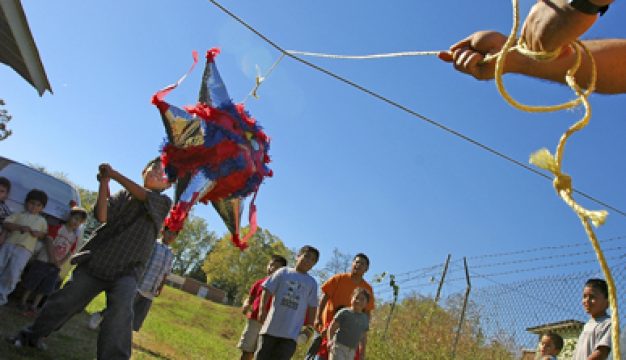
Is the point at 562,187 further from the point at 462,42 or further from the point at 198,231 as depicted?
the point at 198,231

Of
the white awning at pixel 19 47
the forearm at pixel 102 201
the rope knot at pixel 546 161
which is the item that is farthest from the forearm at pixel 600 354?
the white awning at pixel 19 47

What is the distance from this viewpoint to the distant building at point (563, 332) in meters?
5.27

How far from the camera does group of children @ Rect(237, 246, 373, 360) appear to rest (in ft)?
14.0

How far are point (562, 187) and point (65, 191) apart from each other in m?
4.84

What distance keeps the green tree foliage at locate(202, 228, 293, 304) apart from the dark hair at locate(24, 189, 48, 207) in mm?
26300

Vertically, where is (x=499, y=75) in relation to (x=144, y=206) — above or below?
above

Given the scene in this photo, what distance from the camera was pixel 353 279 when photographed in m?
5.01

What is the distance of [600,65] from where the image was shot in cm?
122

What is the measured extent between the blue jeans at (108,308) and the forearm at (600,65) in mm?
2306

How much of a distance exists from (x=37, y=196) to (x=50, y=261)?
0.60 meters

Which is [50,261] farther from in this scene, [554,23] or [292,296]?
[554,23]

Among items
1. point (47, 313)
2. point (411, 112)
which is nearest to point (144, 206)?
point (47, 313)

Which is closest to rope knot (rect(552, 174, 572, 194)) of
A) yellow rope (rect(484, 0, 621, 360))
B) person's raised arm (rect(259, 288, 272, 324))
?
yellow rope (rect(484, 0, 621, 360))

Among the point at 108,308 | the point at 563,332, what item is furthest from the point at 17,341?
the point at 563,332
